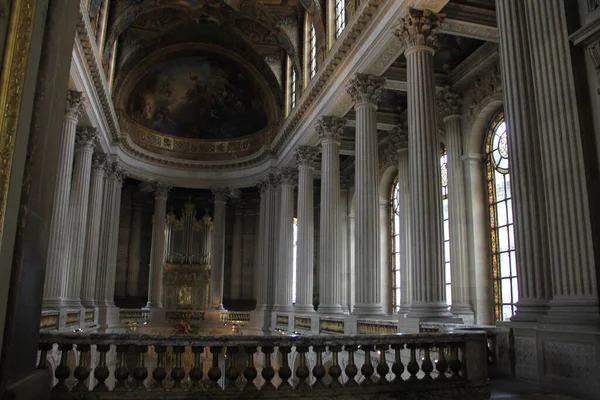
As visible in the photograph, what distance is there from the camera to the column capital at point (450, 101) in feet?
56.9

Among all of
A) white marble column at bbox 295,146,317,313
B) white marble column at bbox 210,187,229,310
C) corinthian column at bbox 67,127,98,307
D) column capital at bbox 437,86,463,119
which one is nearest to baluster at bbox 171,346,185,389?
column capital at bbox 437,86,463,119

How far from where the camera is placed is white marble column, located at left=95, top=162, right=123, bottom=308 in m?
23.9

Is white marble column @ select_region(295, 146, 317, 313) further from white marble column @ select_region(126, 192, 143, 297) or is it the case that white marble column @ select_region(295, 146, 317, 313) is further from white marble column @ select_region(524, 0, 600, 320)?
white marble column @ select_region(524, 0, 600, 320)

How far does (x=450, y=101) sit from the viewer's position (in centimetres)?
1742

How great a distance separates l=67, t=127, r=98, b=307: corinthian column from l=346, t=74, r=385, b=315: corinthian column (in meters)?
10.7

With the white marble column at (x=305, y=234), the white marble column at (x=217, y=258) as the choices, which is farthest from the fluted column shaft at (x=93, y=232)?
the white marble column at (x=305, y=234)

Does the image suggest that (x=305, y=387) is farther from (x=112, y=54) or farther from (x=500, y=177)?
(x=112, y=54)

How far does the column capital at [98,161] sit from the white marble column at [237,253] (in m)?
9.85

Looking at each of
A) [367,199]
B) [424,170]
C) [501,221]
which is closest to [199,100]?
[367,199]

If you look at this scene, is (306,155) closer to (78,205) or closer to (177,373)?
(78,205)

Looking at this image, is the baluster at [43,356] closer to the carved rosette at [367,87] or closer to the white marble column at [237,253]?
the carved rosette at [367,87]

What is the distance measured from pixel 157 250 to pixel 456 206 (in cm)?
1651

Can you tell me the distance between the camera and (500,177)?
16.3 m

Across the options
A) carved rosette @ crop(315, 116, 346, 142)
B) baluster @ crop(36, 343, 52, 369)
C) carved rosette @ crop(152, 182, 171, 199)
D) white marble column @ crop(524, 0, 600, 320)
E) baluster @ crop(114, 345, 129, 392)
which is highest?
carved rosette @ crop(315, 116, 346, 142)
